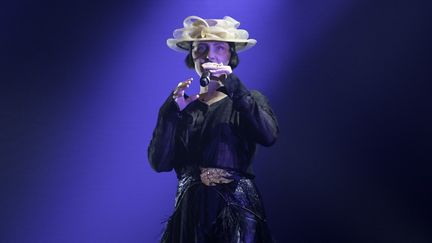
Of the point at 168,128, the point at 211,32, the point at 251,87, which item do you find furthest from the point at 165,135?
the point at 251,87

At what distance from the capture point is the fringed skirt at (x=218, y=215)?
1605 mm

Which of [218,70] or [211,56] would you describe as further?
[211,56]

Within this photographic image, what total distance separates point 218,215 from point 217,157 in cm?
17

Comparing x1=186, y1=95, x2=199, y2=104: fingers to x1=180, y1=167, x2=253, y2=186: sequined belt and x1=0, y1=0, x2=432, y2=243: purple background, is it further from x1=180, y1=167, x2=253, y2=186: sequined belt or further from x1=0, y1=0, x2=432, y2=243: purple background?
→ x1=0, y1=0, x2=432, y2=243: purple background

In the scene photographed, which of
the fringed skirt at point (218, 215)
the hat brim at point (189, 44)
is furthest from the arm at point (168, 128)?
the hat brim at point (189, 44)

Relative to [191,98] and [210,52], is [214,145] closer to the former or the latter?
[191,98]

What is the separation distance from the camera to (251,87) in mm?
2145

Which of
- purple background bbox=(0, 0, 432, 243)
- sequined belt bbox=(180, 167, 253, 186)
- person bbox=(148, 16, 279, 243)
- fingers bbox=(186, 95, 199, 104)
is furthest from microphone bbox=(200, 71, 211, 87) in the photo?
purple background bbox=(0, 0, 432, 243)

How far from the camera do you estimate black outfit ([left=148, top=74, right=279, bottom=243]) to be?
1.61 meters

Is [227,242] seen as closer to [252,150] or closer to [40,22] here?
[252,150]

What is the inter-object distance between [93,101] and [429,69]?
1245 mm

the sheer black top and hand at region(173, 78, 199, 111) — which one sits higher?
hand at region(173, 78, 199, 111)

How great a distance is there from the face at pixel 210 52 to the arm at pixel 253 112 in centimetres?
17

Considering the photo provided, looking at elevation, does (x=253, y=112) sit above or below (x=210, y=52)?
below
